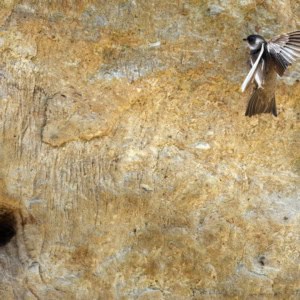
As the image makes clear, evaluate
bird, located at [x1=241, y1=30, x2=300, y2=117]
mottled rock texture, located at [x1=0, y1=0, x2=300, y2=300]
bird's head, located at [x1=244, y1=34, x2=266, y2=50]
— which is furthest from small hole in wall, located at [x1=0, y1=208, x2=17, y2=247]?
bird's head, located at [x1=244, y1=34, x2=266, y2=50]

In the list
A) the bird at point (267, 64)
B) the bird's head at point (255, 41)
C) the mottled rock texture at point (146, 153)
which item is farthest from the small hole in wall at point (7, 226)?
the bird's head at point (255, 41)

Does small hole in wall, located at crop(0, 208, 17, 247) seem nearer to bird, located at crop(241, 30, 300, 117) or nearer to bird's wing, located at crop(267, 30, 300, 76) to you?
bird, located at crop(241, 30, 300, 117)

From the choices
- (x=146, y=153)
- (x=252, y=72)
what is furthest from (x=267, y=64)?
(x=146, y=153)

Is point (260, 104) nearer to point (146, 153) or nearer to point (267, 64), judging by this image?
point (267, 64)

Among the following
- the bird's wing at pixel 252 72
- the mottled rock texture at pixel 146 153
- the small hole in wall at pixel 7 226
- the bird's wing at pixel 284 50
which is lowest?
the small hole in wall at pixel 7 226

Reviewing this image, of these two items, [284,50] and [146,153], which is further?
[146,153]

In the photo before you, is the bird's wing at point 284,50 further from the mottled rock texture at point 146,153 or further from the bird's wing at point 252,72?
the mottled rock texture at point 146,153
